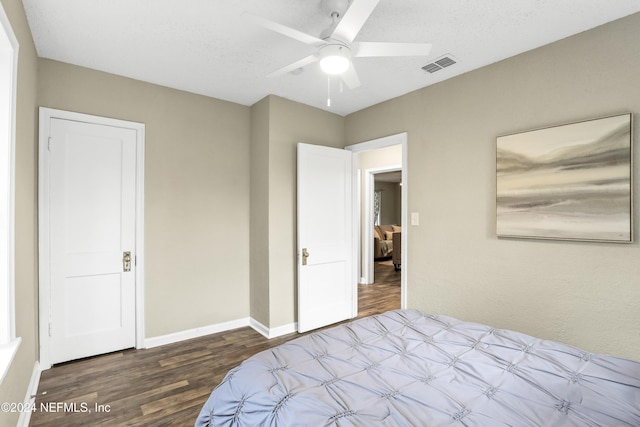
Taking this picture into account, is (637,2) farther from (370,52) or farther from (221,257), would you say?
(221,257)

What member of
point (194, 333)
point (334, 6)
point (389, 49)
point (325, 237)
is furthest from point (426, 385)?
point (194, 333)

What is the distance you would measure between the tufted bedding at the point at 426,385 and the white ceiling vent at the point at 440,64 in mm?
2127

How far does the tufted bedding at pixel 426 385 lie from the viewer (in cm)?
114

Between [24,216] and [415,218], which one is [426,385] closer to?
[415,218]

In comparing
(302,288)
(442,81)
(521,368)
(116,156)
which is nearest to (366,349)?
(521,368)

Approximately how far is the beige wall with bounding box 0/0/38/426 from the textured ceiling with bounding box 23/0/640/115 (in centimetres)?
30

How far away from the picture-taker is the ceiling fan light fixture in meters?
1.75

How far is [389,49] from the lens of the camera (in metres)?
1.76

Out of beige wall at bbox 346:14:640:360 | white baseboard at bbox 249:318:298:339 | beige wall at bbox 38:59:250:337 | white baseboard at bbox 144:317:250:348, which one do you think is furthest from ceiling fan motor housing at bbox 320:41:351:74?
white baseboard at bbox 144:317:250:348

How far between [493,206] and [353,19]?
193cm

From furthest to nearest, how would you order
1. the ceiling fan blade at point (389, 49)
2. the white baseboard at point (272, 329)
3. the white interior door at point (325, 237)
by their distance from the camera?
the white interior door at point (325, 237), the white baseboard at point (272, 329), the ceiling fan blade at point (389, 49)

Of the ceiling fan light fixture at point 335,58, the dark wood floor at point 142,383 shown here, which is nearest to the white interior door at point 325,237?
the dark wood floor at point 142,383

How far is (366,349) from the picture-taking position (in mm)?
1687

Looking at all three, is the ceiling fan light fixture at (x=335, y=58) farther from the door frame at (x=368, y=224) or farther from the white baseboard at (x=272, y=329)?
the door frame at (x=368, y=224)
